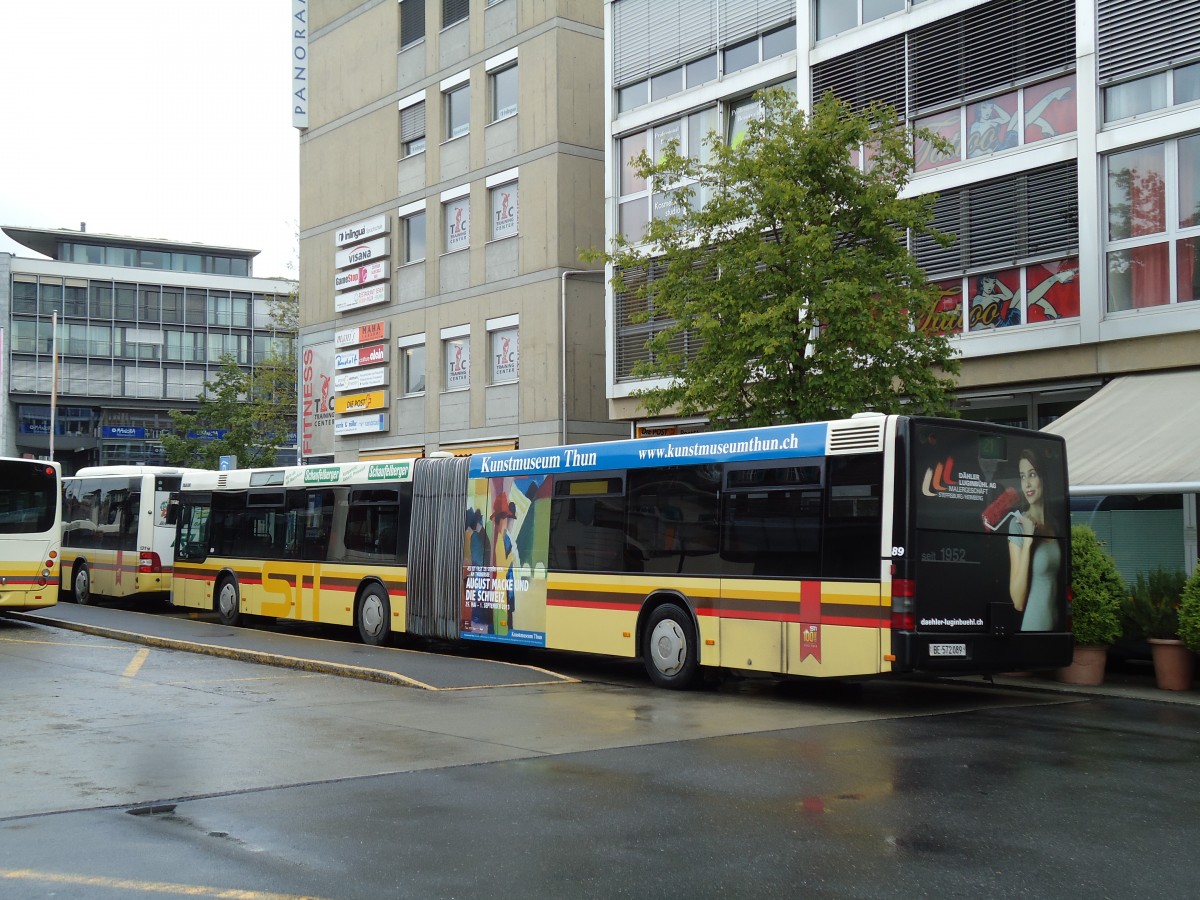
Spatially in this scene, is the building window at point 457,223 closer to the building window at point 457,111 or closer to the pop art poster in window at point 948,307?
the building window at point 457,111

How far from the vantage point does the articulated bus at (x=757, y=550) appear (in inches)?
508

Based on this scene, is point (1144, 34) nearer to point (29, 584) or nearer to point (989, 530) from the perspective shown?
point (989, 530)

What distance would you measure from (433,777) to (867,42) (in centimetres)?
1808

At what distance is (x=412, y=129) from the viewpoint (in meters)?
36.3

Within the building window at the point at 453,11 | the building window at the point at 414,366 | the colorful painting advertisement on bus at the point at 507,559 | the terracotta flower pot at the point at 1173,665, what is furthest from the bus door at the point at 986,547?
the building window at the point at 453,11

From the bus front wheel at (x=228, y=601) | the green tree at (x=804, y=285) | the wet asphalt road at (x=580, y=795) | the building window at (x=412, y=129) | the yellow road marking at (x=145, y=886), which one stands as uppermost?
the building window at (x=412, y=129)

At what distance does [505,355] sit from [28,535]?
13395 mm

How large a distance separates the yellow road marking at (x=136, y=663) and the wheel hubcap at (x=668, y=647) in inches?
234

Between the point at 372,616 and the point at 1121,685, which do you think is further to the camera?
the point at 372,616

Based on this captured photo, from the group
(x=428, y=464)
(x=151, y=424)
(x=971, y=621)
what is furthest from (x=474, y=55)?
(x=151, y=424)

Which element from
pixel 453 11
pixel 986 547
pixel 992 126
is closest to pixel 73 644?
pixel 986 547

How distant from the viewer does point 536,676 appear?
15.7 m

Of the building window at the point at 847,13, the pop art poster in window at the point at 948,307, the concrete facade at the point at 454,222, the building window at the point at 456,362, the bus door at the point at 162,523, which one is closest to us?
the pop art poster in window at the point at 948,307

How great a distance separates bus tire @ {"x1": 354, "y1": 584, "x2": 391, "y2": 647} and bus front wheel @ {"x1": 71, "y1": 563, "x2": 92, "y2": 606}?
11.3 m
